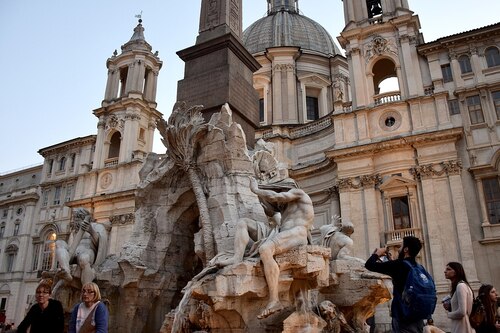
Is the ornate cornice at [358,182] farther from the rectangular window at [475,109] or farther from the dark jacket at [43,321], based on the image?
the dark jacket at [43,321]

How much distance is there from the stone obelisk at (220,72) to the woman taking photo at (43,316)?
18.4 feet

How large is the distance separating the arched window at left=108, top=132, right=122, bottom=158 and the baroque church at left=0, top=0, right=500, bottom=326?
9 centimetres

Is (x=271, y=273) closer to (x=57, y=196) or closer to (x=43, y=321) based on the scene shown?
(x=43, y=321)

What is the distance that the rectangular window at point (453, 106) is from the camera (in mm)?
20820

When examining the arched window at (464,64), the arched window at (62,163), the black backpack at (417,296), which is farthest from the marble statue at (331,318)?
the arched window at (62,163)

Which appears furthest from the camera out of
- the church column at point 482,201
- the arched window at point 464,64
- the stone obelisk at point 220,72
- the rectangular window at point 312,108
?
the rectangular window at point 312,108

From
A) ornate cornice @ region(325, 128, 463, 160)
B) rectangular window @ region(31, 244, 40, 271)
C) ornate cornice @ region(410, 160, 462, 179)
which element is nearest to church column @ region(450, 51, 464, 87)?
ornate cornice @ region(325, 128, 463, 160)

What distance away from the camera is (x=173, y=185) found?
8469 mm

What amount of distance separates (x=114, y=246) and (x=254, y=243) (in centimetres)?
2428

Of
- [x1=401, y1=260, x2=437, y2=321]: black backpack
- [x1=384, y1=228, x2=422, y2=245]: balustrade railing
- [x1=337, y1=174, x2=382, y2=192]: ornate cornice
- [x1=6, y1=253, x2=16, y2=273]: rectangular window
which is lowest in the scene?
[x1=401, y1=260, x2=437, y2=321]: black backpack

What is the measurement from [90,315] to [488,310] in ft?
12.5

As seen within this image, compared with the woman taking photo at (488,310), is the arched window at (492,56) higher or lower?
higher

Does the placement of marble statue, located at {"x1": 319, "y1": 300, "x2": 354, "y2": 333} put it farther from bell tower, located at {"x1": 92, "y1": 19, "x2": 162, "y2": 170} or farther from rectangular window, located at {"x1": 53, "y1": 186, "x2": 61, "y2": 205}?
rectangular window, located at {"x1": 53, "y1": 186, "x2": 61, "y2": 205}

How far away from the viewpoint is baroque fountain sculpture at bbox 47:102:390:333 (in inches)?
232
